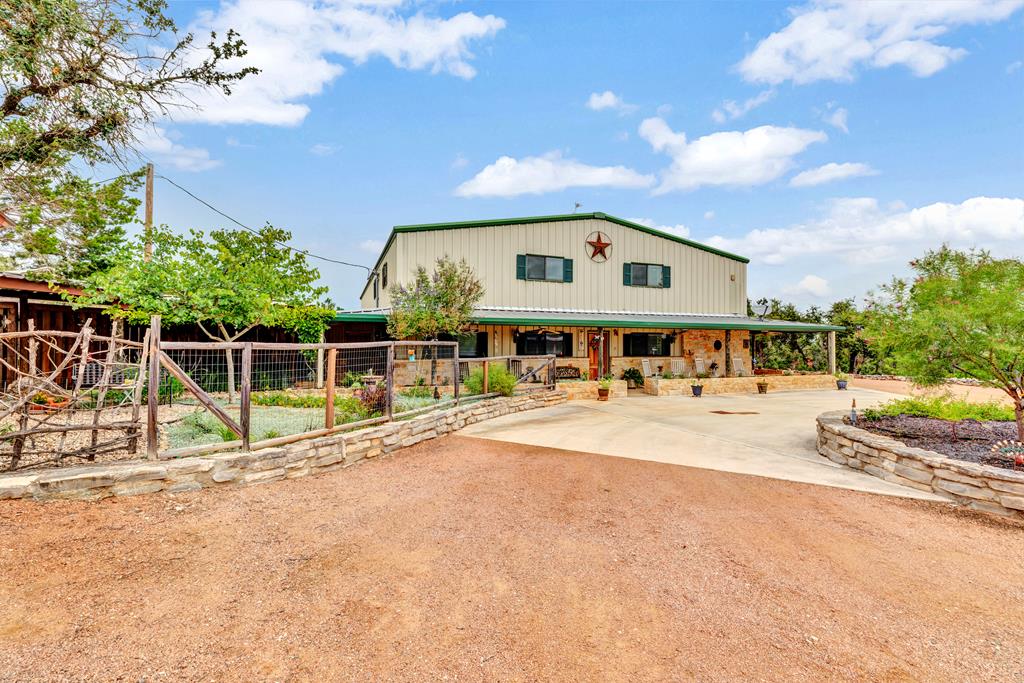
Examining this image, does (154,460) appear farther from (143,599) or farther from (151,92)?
(151,92)

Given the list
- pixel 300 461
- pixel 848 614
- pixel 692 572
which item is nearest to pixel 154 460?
pixel 300 461

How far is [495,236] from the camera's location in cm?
1891

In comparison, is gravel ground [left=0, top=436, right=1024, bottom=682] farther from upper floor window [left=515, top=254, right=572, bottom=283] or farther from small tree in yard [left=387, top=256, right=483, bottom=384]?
upper floor window [left=515, top=254, right=572, bottom=283]

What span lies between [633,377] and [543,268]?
6039mm

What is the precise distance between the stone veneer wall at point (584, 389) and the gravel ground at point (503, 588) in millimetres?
9689

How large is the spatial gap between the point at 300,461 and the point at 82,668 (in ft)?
11.9

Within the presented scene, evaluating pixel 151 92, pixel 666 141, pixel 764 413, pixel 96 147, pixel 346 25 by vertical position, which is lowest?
pixel 764 413

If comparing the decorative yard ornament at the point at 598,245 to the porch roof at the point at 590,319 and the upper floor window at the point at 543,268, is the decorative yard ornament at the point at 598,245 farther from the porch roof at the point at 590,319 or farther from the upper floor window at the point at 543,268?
the porch roof at the point at 590,319

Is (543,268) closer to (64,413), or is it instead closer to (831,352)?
(831,352)

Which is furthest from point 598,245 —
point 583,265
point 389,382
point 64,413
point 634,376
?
point 64,413

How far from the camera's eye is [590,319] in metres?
17.8

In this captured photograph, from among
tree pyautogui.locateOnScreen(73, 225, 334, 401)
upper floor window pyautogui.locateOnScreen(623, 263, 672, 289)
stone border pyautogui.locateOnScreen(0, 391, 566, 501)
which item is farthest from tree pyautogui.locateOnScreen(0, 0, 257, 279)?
upper floor window pyautogui.locateOnScreen(623, 263, 672, 289)

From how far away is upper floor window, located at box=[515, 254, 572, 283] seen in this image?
63.2ft

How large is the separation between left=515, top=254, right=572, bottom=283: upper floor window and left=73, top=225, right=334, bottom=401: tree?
27.5ft
